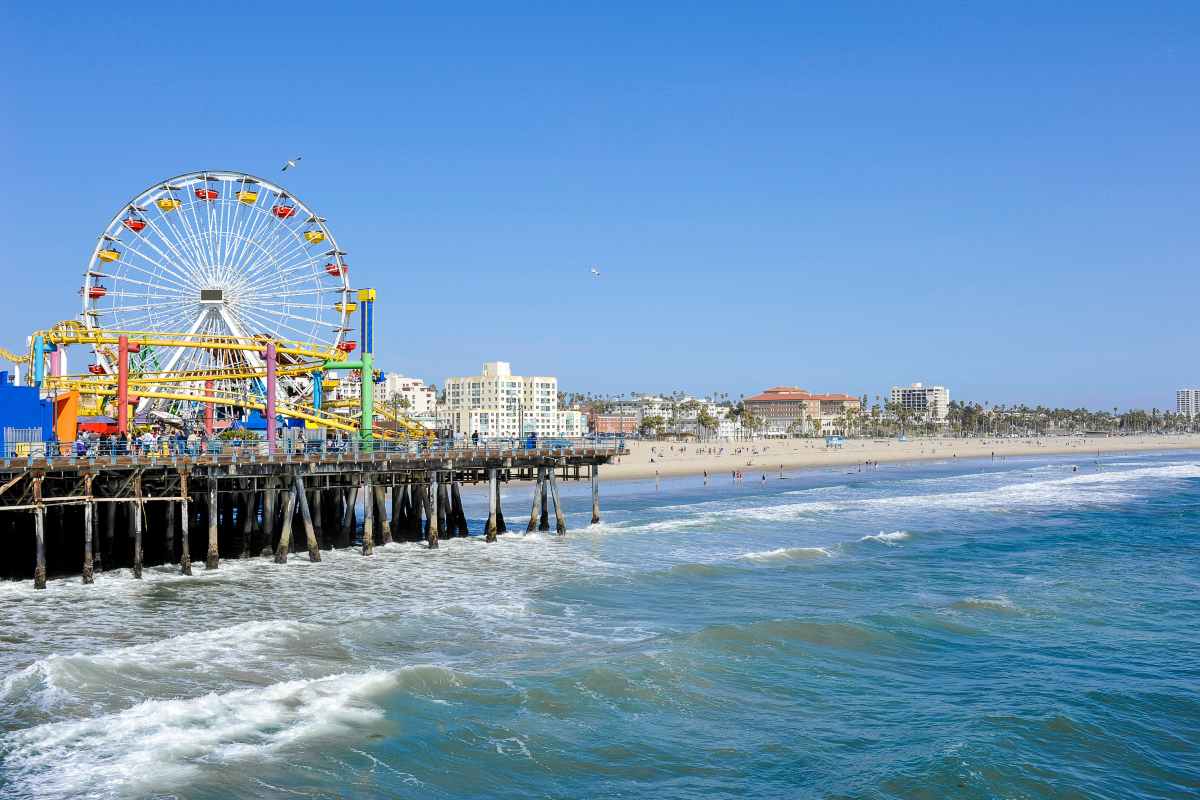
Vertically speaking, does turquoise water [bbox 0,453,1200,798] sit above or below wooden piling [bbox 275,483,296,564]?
below

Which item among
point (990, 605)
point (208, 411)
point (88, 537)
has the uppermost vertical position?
point (208, 411)

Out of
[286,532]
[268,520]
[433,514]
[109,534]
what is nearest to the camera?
[109,534]

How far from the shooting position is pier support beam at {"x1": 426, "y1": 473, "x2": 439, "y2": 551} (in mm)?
34594

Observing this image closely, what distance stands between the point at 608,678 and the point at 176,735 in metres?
6.87

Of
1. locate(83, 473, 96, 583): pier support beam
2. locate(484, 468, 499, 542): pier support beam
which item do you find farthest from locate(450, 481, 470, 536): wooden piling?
locate(83, 473, 96, 583): pier support beam

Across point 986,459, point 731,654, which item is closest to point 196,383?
point 731,654

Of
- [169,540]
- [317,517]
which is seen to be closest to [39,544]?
[169,540]

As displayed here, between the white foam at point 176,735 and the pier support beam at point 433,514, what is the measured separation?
56.1ft

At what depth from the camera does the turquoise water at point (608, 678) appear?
1384 centimetres

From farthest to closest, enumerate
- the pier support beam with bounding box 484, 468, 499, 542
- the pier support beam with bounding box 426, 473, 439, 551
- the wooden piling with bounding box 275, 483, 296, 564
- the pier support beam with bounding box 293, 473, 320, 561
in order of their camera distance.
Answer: the pier support beam with bounding box 484, 468, 499, 542 < the pier support beam with bounding box 426, 473, 439, 551 < the pier support beam with bounding box 293, 473, 320, 561 < the wooden piling with bounding box 275, 483, 296, 564

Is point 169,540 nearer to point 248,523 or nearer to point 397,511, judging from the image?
point 248,523

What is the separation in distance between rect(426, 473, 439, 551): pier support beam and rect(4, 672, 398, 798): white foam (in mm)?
17105

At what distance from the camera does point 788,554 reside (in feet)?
114

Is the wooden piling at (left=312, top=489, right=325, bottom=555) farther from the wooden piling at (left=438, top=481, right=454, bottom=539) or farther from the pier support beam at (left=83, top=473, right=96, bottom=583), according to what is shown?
the pier support beam at (left=83, top=473, right=96, bottom=583)
